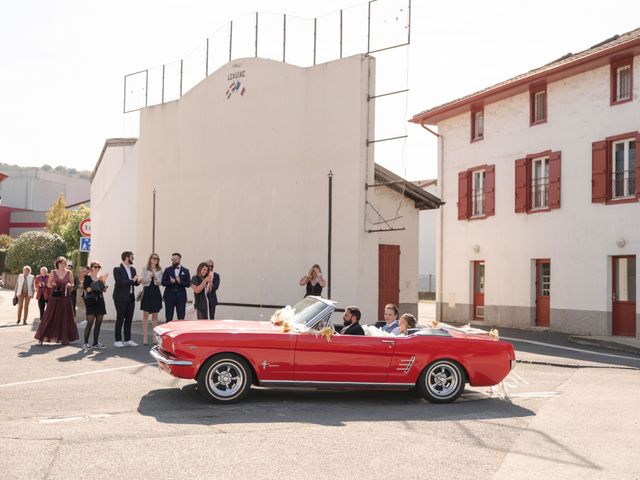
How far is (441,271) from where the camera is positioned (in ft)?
92.5

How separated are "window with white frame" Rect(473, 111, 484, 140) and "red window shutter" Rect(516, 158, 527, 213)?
→ 8.49ft

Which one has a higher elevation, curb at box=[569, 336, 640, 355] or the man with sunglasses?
the man with sunglasses

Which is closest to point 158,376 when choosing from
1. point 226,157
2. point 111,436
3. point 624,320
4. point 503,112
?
point 111,436

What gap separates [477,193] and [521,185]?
2.74 m

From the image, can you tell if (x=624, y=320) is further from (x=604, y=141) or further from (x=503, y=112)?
(x=503, y=112)

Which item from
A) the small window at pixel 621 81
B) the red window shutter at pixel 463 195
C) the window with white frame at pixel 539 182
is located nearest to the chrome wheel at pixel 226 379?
the small window at pixel 621 81

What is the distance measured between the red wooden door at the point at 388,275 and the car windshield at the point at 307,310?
11707 mm

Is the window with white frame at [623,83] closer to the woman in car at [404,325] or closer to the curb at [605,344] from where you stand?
the curb at [605,344]

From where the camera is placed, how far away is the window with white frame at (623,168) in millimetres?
20438

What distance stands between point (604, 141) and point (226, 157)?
33.2 ft

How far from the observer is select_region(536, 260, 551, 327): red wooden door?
933 inches

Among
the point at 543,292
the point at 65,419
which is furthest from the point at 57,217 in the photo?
the point at 65,419

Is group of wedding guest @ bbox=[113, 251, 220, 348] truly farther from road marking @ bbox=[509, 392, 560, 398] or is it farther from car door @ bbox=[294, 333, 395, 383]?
road marking @ bbox=[509, 392, 560, 398]

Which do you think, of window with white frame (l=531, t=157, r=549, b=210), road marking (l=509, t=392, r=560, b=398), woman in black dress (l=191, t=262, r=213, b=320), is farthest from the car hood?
window with white frame (l=531, t=157, r=549, b=210)
